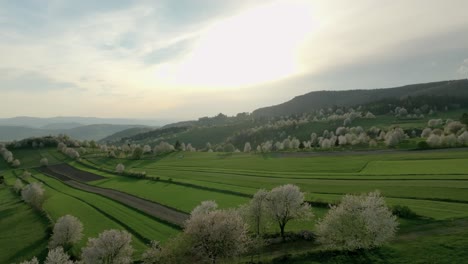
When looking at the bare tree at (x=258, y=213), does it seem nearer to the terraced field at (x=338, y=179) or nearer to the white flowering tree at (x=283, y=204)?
the white flowering tree at (x=283, y=204)

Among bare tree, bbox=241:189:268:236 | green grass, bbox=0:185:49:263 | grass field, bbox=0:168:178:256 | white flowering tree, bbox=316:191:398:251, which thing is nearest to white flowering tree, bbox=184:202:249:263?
bare tree, bbox=241:189:268:236

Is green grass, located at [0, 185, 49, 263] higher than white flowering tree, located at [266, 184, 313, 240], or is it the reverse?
white flowering tree, located at [266, 184, 313, 240]

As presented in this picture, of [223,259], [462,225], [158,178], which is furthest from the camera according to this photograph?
[158,178]

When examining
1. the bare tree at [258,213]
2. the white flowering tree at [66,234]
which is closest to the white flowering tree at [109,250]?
the white flowering tree at [66,234]

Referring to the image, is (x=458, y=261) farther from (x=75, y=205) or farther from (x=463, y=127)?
(x=463, y=127)

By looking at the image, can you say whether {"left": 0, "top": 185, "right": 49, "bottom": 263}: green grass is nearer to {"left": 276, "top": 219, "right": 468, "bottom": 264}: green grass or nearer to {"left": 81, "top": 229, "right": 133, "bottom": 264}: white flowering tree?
{"left": 81, "top": 229, "right": 133, "bottom": 264}: white flowering tree

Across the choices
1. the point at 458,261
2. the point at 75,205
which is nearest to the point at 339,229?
the point at 458,261

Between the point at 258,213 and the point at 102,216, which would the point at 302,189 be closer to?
the point at 258,213

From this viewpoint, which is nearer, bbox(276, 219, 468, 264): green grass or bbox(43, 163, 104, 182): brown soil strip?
bbox(276, 219, 468, 264): green grass
